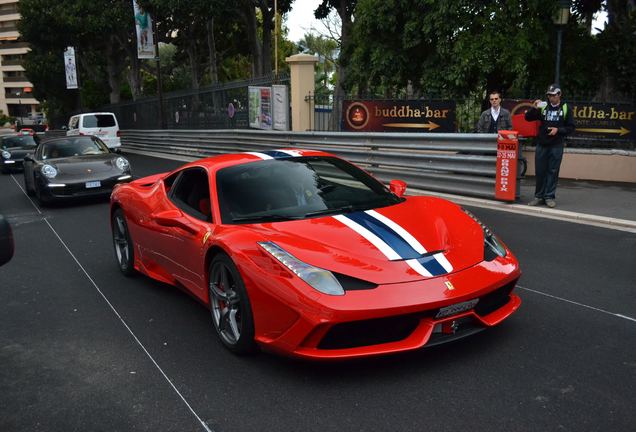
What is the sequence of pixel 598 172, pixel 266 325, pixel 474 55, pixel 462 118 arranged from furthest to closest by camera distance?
pixel 474 55 → pixel 462 118 → pixel 598 172 → pixel 266 325

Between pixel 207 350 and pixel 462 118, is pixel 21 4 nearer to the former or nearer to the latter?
pixel 462 118

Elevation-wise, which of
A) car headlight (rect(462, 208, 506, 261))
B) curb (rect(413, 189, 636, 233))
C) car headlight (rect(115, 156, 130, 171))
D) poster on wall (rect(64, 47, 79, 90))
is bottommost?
curb (rect(413, 189, 636, 233))

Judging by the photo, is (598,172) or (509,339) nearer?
(509,339)

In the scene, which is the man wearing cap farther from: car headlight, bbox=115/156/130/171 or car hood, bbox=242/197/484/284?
car headlight, bbox=115/156/130/171

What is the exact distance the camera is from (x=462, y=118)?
46.0ft

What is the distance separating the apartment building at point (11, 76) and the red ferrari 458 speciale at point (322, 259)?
121 m

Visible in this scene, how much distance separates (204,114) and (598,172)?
1511cm

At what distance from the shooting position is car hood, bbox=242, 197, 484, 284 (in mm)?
3549

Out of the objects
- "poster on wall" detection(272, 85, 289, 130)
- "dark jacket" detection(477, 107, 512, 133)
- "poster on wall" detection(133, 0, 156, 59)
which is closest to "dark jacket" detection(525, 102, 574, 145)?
"dark jacket" detection(477, 107, 512, 133)

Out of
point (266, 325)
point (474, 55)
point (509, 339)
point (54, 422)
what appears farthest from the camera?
point (474, 55)

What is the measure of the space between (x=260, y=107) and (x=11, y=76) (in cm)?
11652

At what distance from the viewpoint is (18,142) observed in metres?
23.0

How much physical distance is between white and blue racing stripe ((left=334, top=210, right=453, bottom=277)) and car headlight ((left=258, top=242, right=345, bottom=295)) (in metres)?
0.42

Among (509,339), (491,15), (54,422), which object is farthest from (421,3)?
(54,422)
